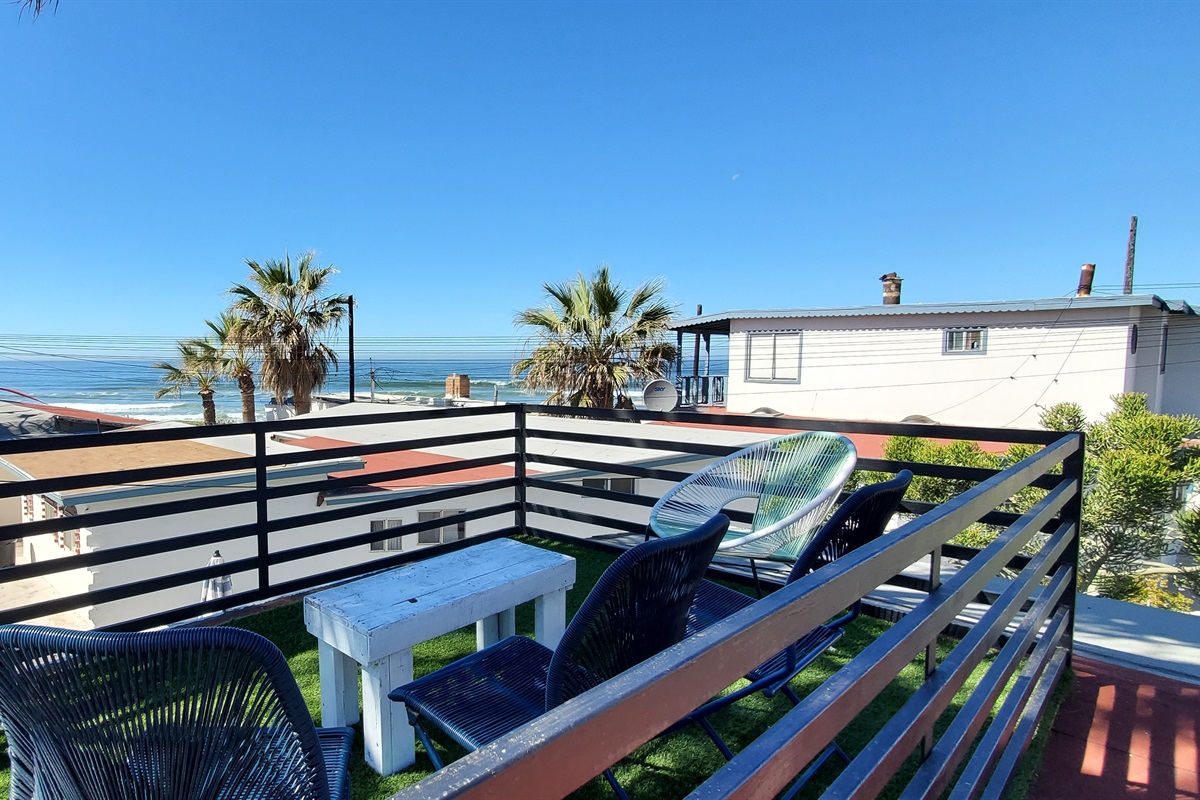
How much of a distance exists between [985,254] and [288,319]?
33779 millimetres

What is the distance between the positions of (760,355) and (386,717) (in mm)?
14463

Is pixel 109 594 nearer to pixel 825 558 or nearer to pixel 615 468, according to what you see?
pixel 615 468

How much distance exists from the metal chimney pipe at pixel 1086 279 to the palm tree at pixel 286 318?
1662 centimetres

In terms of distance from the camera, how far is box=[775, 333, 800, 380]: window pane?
14836 millimetres

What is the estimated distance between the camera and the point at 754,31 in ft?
43.2

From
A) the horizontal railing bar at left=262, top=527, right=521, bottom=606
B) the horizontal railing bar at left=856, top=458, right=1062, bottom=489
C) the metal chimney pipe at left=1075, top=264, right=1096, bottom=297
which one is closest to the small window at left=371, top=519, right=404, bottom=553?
the horizontal railing bar at left=262, top=527, right=521, bottom=606

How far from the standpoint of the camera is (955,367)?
13195 millimetres

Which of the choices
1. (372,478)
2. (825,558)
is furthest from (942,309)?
(825,558)

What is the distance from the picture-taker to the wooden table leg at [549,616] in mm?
2389

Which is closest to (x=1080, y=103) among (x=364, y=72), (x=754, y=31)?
(x=754, y=31)

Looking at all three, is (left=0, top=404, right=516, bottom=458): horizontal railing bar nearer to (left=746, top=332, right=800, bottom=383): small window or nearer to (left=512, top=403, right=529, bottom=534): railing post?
(left=512, top=403, right=529, bottom=534): railing post

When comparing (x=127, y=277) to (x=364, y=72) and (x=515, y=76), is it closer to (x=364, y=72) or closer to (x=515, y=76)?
(x=364, y=72)

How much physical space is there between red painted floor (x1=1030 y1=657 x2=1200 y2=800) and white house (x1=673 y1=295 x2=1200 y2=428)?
11.5m

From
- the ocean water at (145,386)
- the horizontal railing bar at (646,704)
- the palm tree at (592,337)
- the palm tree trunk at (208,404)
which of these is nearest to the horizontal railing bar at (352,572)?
the horizontal railing bar at (646,704)
